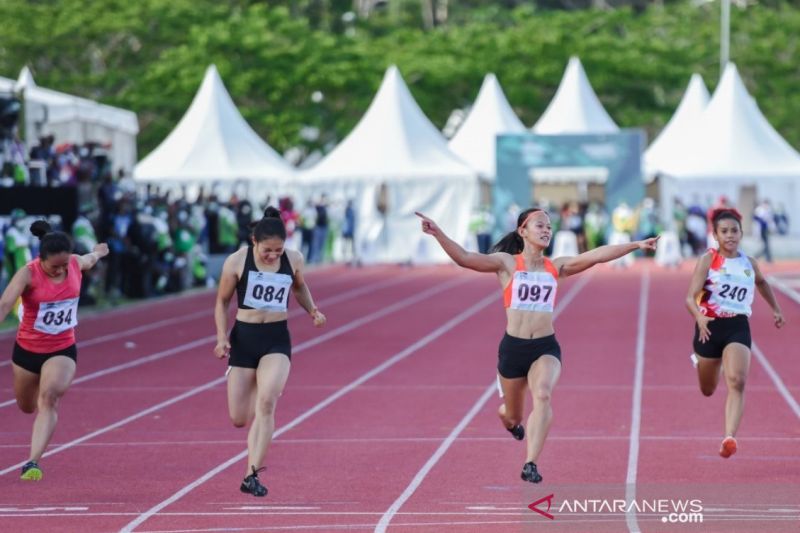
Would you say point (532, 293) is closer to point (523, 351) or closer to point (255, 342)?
point (523, 351)

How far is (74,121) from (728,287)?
26699 mm

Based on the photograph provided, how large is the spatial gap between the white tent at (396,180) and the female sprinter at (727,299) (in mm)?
36454

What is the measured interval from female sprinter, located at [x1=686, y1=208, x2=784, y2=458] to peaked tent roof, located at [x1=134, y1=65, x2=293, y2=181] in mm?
36301

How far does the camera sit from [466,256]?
11164mm

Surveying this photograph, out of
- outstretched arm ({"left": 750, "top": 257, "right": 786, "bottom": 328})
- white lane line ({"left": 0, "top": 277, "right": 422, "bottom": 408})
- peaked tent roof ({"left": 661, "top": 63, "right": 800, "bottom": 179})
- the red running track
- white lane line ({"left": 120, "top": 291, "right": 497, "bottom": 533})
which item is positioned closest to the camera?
the red running track

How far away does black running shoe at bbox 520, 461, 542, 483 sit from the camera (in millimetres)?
10891

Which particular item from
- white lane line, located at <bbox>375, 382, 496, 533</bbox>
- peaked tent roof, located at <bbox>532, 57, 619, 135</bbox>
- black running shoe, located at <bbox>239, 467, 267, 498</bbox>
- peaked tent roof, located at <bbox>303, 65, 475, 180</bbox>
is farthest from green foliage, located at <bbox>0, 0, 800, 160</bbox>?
black running shoe, located at <bbox>239, 467, 267, 498</bbox>

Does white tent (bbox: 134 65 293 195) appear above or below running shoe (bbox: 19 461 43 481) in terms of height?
above

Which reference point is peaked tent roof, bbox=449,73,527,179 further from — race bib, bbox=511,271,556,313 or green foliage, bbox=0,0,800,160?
race bib, bbox=511,271,556,313

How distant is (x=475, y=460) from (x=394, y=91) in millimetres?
38406

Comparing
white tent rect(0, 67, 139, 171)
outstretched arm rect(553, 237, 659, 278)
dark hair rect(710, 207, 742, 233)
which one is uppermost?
white tent rect(0, 67, 139, 171)

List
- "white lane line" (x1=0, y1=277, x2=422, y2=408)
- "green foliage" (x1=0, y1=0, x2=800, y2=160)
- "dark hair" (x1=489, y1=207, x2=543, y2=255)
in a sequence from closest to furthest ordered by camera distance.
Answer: "dark hair" (x1=489, y1=207, x2=543, y2=255) → "white lane line" (x1=0, y1=277, x2=422, y2=408) → "green foliage" (x1=0, y1=0, x2=800, y2=160)

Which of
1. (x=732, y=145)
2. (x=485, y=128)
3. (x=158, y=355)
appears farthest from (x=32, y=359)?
(x=485, y=128)

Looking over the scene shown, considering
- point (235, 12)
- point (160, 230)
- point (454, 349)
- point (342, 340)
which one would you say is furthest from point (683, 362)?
point (235, 12)
